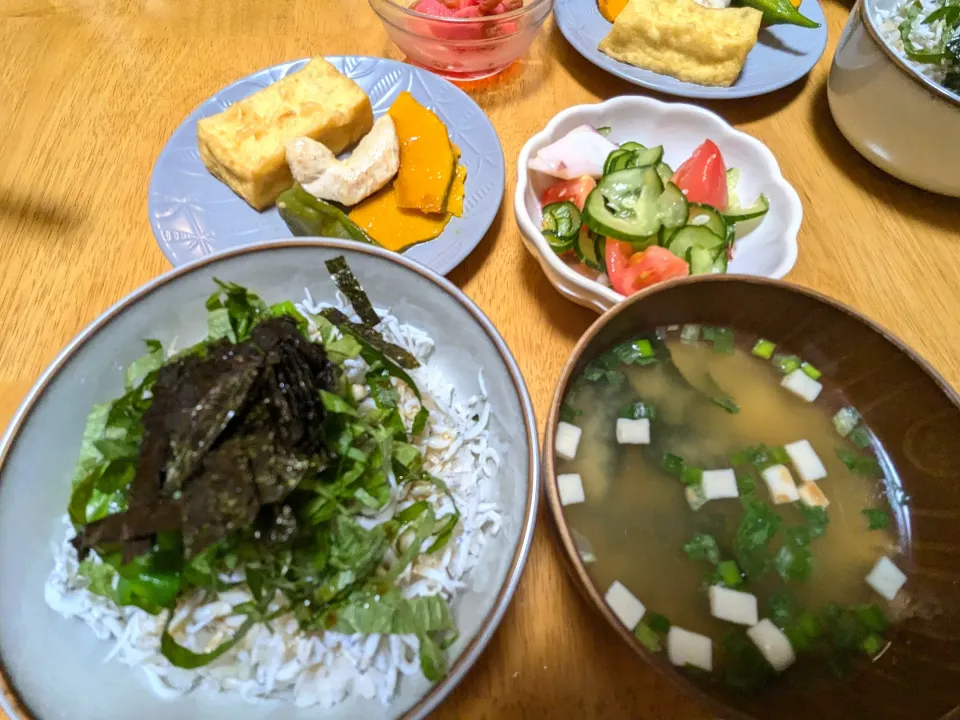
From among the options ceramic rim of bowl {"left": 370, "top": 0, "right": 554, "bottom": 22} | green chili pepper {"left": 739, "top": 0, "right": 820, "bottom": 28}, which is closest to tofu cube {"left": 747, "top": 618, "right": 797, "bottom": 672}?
ceramic rim of bowl {"left": 370, "top": 0, "right": 554, "bottom": 22}

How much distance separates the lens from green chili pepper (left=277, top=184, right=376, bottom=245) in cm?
141

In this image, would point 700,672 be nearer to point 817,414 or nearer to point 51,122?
point 817,414

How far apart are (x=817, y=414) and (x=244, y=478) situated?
101 centimetres

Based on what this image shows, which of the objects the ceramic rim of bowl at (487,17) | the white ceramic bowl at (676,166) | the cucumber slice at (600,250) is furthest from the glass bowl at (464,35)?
the cucumber slice at (600,250)

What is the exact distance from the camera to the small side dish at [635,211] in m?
1.28

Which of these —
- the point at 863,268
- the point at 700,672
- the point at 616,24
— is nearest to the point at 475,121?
A: the point at 616,24

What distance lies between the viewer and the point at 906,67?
4.38 ft

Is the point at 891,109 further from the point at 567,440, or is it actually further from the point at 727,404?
the point at 567,440

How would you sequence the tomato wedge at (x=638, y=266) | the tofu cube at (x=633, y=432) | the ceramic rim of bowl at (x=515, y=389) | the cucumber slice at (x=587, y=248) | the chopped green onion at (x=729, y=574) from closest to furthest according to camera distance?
1. the ceramic rim of bowl at (x=515, y=389)
2. the chopped green onion at (x=729, y=574)
3. the tofu cube at (x=633, y=432)
4. the tomato wedge at (x=638, y=266)
5. the cucumber slice at (x=587, y=248)

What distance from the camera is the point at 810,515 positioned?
3.55ft

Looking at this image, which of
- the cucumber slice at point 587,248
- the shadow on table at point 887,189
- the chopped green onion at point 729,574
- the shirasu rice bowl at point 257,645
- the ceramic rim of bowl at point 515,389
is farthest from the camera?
the shadow on table at point 887,189

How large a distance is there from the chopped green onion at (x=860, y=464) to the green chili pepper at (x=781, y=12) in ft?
4.34

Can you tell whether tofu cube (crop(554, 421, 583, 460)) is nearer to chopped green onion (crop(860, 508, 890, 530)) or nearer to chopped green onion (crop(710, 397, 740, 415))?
chopped green onion (crop(710, 397, 740, 415))

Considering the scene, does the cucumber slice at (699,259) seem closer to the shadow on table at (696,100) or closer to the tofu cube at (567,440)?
the tofu cube at (567,440)
